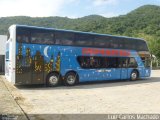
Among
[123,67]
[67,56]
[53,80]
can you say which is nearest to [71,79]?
[53,80]

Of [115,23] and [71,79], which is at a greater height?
[115,23]

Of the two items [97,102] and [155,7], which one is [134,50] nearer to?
[97,102]

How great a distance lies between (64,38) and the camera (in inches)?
720

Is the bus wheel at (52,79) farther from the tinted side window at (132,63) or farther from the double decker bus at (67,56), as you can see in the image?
the tinted side window at (132,63)

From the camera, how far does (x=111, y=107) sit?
11.1 m

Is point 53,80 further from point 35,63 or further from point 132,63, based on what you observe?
point 132,63

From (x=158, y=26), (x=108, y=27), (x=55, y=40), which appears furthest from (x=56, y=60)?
(x=158, y=26)

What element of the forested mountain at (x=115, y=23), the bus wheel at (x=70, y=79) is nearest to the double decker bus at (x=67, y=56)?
the bus wheel at (x=70, y=79)

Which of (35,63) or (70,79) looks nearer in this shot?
(35,63)

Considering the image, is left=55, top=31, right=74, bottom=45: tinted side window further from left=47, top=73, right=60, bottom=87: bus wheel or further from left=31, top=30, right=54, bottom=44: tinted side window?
left=47, top=73, right=60, bottom=87: bus wheel

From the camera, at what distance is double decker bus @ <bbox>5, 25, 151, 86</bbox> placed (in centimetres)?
1666

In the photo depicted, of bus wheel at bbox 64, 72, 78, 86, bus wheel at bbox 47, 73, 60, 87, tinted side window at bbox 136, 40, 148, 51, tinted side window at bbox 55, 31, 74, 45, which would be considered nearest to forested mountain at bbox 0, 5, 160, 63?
tinted side window at bbox 136, 40, 148, 51

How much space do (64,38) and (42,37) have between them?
1.55 m

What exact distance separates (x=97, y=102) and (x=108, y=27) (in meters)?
55.9
